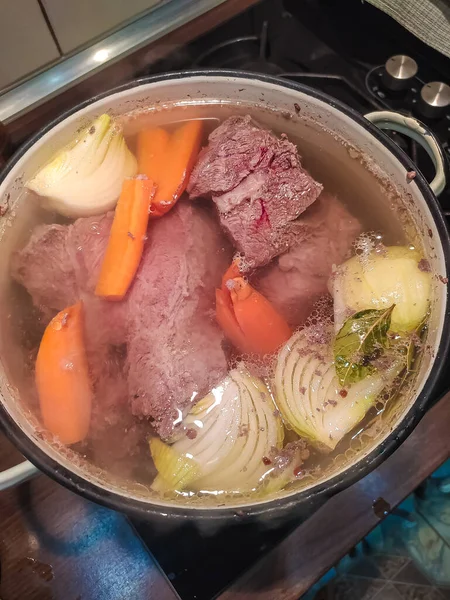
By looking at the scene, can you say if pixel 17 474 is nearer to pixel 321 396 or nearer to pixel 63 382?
pixel 63 382

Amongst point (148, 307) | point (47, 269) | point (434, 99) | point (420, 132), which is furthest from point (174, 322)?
point (434, 99)

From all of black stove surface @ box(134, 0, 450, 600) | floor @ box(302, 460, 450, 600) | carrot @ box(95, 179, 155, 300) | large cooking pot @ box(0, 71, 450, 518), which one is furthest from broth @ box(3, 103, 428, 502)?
floor @ box(302, 460, 450, 600)

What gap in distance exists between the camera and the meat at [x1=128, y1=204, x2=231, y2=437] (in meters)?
1.00

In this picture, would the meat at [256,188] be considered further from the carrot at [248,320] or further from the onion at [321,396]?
the onion at [321,396]

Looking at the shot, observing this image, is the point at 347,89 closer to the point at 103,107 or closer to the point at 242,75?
the point at 242,75

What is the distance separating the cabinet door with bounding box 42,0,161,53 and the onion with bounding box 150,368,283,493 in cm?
98

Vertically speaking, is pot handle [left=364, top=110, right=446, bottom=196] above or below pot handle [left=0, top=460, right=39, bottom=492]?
above

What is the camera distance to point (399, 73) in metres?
→ 1.44

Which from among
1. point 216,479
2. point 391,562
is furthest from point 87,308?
point 391,562

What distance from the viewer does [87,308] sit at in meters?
1.06

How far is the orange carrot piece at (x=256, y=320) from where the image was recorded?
1.02 metres

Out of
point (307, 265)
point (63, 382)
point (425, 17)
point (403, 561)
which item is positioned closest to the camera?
point (63, 382)

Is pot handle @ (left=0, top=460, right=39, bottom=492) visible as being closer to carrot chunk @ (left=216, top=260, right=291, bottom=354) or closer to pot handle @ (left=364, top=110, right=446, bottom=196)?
carrot chunk @ (left=216, top=260, right=291, bottom=354)

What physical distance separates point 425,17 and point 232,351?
1.00m
